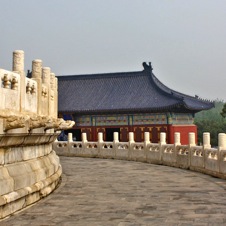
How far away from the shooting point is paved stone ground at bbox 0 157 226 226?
6.60 metres

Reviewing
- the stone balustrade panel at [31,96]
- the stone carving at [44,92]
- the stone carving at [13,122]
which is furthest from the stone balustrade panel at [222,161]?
the stone carving at [13,122]

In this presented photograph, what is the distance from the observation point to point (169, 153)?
16.6 metres

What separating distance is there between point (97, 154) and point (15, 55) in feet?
44.7

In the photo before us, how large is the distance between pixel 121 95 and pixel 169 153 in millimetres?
18144

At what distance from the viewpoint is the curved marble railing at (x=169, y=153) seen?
41.0 ft

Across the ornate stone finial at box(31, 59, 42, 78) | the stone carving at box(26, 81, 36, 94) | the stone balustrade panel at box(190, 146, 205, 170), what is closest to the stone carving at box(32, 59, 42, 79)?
the ornate stone finial at box(31, 59, 42, 78)

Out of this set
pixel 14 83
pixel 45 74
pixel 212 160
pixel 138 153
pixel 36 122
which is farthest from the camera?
pixel 138 153

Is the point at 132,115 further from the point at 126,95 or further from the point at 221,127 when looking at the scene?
the point at 221,127

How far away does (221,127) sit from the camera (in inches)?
2237

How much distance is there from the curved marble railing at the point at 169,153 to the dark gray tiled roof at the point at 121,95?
390 inches

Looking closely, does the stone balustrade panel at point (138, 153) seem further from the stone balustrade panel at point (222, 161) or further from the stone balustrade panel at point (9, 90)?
the stone balustrade panel at point (9, 90)

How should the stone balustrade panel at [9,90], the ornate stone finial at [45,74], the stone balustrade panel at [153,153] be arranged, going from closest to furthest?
the stone balustrade panel at [9,90] → the ornate stone finial at [45,74] → the stone balustrade panel at [153,153]

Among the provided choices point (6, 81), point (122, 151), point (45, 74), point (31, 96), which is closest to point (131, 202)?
point (31, 96)

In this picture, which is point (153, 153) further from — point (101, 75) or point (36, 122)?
point (101, 75)
